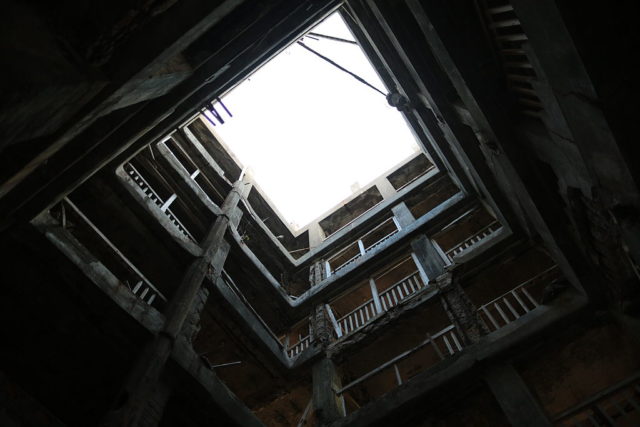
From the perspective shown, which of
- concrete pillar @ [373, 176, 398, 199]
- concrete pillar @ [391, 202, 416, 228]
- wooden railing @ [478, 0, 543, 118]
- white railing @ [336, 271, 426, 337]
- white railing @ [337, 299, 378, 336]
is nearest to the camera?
wooden railing @ [478, 0, 543, 118]

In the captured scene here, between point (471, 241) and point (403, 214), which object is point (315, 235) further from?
point (471, 241)

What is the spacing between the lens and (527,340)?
6.40 metres

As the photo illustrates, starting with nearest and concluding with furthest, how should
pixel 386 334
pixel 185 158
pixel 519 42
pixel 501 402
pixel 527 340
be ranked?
pixel 519 42 → pixel 501 402 → pixel 527 340 → pixel 386 334 → pixel 185 158

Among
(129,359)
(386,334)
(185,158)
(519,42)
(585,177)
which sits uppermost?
(185,158)

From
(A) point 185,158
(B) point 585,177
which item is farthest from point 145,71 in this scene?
(A) point 185,158

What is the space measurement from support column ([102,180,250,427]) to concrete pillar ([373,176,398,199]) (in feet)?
31.3

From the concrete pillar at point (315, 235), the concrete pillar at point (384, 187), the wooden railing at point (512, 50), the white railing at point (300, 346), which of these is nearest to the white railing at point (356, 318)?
the white railing at point (300, 346)

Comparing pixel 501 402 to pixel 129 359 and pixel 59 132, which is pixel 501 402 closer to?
pixel 129 359

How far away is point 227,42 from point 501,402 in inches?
276

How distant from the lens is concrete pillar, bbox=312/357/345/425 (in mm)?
7566

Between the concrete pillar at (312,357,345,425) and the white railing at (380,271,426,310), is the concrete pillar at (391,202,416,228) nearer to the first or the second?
the white railing at (380,271,426,310)

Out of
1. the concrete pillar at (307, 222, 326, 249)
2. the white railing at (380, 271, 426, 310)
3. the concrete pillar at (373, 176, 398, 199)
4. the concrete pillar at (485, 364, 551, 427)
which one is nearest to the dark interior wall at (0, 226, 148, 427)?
the concrete pillar at (485, 364, 551, 427)

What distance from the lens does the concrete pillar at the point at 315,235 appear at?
674 inches

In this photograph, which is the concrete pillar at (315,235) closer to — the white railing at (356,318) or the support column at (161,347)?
the white railing at (356,318)
